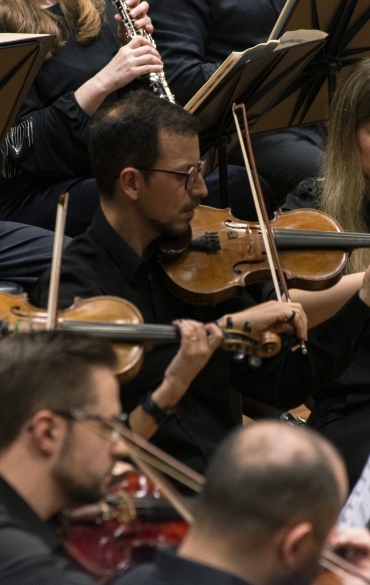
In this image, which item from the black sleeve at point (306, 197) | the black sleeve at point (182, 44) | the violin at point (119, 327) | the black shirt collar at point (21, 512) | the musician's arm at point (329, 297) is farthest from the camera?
the black sleeve at point (182, 44)

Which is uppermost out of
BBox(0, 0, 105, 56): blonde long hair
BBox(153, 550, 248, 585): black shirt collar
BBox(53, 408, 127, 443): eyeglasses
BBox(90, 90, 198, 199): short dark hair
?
BBox(0, 0, 105, 56): blonde long hair

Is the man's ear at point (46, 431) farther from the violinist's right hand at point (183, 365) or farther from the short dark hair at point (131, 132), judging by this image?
the short dark hair at point (131, 132)

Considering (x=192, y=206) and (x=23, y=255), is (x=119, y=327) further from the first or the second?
(x=23, y=255)

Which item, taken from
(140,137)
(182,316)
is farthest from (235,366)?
(140,137)

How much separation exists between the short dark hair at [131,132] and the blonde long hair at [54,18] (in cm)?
64

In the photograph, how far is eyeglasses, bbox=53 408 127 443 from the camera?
100 cm

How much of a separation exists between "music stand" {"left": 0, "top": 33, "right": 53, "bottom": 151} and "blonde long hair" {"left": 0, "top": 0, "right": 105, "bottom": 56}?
473 millimetres

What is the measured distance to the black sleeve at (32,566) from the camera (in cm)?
92

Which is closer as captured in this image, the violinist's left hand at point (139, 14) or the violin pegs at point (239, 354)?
the violin pegs at point (239, 354)

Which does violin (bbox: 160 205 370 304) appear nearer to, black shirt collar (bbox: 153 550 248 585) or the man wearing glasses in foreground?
the man wearing glasses in foreground

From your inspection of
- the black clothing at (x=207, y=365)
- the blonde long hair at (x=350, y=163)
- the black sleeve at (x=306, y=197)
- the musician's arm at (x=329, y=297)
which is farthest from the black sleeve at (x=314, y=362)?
the black sleeve at (x=306, y=197)

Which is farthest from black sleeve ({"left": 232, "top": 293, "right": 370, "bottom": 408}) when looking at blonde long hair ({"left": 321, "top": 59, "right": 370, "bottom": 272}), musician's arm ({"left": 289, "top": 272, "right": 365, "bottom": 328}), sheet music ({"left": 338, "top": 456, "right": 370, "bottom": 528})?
sheet music ({"left": 338, "top": 456, "right": 370, "bottom": 528})

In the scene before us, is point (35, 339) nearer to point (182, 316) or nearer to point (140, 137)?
point (182, 316)

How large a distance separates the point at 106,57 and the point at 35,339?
1369 mm
